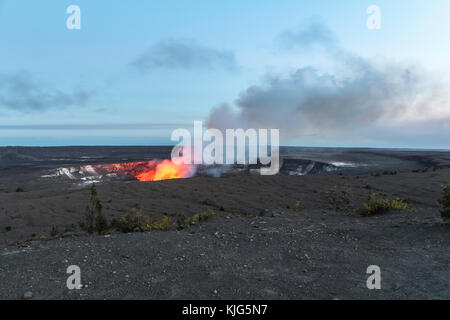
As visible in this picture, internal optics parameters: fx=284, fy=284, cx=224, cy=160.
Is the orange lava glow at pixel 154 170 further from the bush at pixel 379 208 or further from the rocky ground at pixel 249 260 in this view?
the bush at pixel 379 208

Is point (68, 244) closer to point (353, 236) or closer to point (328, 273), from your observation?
point (328, 273)

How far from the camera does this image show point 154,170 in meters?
41.2

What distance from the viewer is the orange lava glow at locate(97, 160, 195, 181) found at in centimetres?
3678

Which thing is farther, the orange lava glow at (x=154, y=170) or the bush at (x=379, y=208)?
the orange lava glow at (x=154, y=170)

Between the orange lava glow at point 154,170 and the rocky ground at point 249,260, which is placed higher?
the rocky ground at point 249,260

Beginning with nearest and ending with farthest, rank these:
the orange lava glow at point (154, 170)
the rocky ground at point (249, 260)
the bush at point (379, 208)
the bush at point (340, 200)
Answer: the rocky ground at point (249, 260)
the bush at point (379, 208)
the bush at point (340, 200)
the orange lava glow at point (154, 170)

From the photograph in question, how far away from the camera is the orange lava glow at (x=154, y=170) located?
36781 mm

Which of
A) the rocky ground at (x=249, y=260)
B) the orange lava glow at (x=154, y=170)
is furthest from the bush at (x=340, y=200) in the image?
the orange lava glow at (x=154, y=170)

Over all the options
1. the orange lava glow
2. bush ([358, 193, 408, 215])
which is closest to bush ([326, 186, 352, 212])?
bush ([358, 193, 408, 215])

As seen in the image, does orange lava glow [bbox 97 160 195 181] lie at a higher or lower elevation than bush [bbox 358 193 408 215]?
lower

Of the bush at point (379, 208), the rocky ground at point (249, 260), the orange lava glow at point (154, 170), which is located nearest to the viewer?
the rocky ground at point (249, 260)

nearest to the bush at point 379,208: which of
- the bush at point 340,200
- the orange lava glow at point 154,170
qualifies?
the bush at point 340,200

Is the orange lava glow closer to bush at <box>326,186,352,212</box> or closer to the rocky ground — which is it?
bush at <box>326,186,352,212</box>

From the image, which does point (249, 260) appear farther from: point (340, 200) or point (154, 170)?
point (154, 170)
